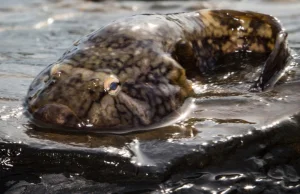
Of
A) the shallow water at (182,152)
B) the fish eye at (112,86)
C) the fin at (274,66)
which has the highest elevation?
the fish eye at (112,86)

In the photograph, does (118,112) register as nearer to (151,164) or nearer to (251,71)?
(151,164)

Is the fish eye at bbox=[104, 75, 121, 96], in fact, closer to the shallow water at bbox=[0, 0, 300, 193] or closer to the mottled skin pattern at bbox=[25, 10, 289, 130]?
the mottled skin pattern at bbox=[25, 10, 289, 130]

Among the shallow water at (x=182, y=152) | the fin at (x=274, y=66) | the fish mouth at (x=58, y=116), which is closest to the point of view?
the shallow water at (x=182, y=152)

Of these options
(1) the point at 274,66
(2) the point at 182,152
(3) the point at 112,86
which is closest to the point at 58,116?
(3) the point at 112,86

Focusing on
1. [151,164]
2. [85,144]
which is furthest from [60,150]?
[151,164]

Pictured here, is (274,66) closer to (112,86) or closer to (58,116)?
(112,86)

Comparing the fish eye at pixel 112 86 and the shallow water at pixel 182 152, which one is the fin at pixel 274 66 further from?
the fish eye at pixel 112 86

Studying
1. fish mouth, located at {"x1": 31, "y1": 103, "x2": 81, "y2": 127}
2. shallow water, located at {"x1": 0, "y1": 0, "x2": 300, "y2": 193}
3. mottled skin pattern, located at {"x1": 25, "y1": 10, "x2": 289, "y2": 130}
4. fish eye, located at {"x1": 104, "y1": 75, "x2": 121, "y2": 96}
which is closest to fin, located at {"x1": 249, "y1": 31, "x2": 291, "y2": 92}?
mottled skin pattern, located at {"x1": 25, "y1": 10, "x2": 289, "y2": 130}

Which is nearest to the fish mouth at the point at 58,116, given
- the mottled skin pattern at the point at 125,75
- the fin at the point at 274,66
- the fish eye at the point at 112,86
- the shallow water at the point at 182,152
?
the mottled skin pattern at the point at 125,75
